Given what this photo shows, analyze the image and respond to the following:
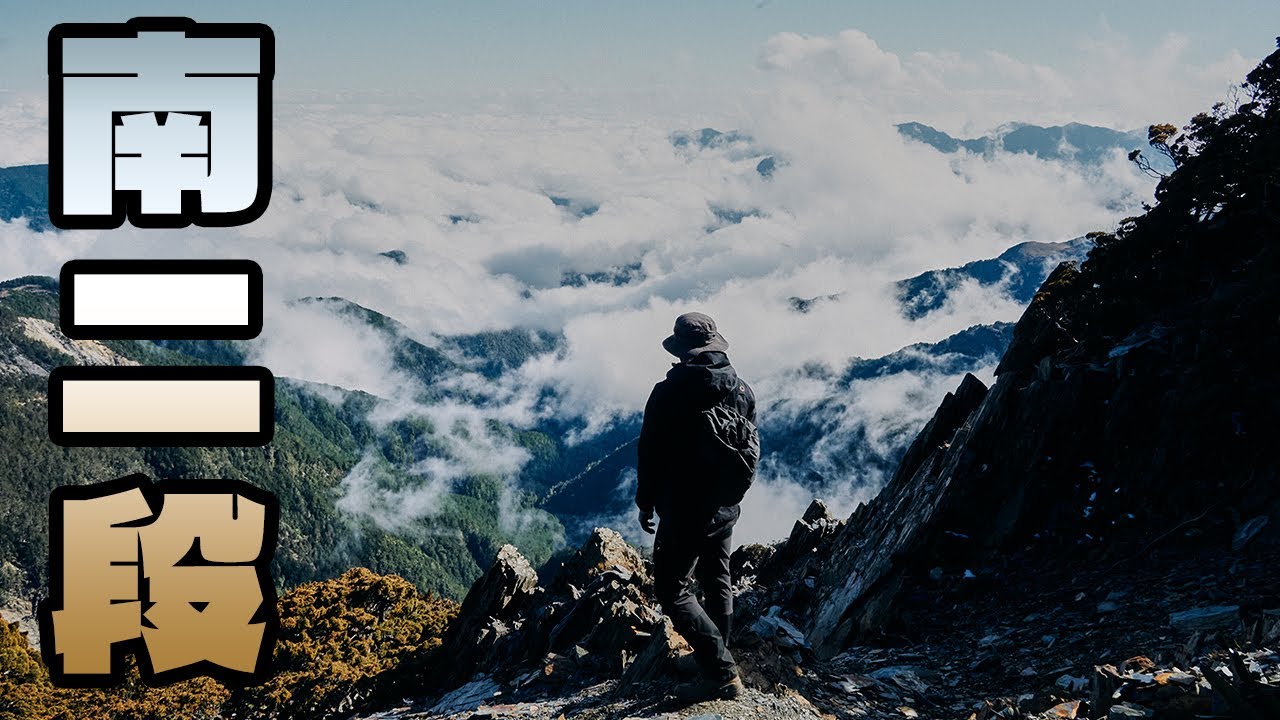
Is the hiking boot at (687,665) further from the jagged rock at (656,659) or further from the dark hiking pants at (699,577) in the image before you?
the dark hiking pants at (699,577)

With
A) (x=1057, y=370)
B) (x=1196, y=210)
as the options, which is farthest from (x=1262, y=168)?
(x=1057, y=370)

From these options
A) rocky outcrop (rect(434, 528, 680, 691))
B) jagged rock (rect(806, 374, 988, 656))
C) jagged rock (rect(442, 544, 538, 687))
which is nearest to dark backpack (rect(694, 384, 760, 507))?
rocky outcrop (rect(434, 528, 680, 691))

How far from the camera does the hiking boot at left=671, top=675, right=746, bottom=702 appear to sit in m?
11.7

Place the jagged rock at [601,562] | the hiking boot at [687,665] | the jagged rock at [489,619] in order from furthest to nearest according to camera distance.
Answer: the jagged rock at [601,562], the jagged rock at [489,619], the hiking boot at [687,665]

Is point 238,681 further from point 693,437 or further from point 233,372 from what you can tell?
point 693,437

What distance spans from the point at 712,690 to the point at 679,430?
3.87 m

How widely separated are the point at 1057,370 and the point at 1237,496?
17.6 feet

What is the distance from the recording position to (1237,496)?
16.9 meters

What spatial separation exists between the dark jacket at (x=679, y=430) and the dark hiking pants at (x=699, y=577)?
28 centimetres

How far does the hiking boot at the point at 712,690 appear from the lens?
11.7 m

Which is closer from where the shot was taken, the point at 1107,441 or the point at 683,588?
the point at 683,588

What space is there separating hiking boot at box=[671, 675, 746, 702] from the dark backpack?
2648 millimetres

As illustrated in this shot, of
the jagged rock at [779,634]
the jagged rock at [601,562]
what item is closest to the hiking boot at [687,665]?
the jagged rock at [779,634]

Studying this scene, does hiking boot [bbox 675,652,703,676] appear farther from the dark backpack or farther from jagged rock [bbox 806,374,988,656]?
jagged rock [bbox 806,374,988,656]
